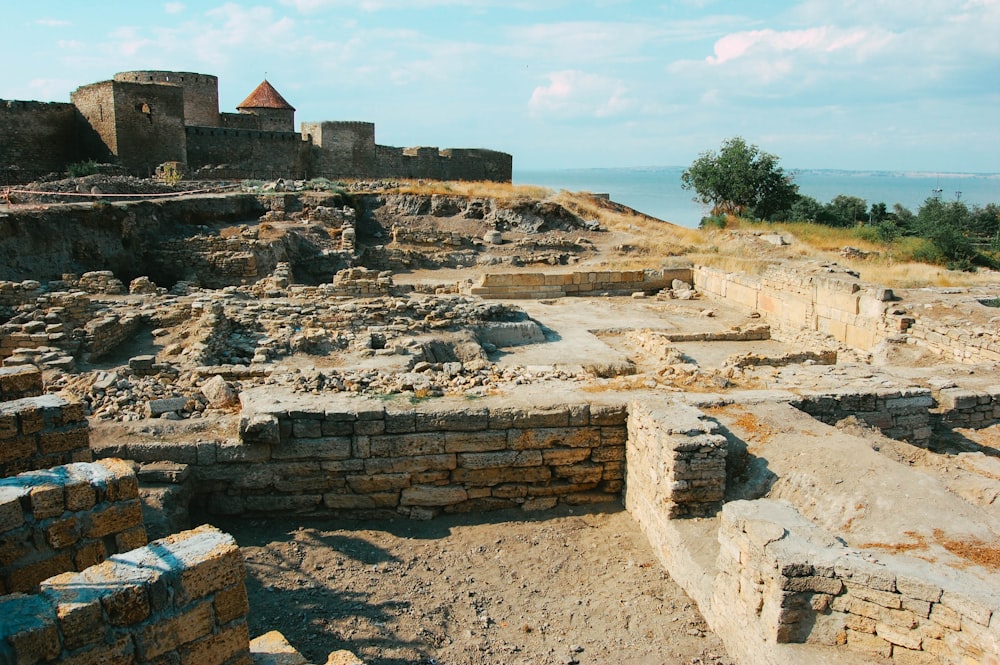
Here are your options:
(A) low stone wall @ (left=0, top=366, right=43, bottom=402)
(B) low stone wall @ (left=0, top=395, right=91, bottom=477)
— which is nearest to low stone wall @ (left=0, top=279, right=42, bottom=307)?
(A) low stone wall @ (left=0, top=366, right=43, bottom=402)

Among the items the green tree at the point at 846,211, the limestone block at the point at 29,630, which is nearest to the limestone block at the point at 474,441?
the limestone block at the point at 29,630

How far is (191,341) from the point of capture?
32.1 feet

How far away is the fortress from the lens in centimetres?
2591

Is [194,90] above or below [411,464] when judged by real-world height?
above

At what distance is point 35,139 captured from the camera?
2573cm

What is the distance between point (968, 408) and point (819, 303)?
5959mm

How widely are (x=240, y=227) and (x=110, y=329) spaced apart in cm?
1115

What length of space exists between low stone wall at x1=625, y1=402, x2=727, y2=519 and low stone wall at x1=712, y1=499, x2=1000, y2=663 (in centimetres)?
109

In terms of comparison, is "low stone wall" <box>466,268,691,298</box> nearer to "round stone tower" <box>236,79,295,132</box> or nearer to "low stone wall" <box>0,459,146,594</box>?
"low stone wall" <box>0,459,146,594</box>

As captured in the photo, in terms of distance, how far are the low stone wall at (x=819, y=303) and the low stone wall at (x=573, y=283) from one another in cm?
200

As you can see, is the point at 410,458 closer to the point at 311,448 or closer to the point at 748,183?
the point at 311,448

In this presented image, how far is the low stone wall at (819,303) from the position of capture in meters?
12.4

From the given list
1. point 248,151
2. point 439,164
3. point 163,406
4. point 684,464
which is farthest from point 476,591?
point 439,164

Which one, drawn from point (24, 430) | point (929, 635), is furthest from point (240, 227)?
point (929, 635)
